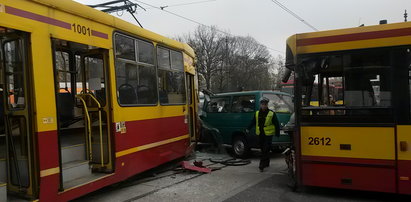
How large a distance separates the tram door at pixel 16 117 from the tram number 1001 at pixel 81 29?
2.84 feet

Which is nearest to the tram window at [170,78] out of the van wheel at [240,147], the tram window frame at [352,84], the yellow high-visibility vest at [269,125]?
the yellow high-visibility vest at [269,125]

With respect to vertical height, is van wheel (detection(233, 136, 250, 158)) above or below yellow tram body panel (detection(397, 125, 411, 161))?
below

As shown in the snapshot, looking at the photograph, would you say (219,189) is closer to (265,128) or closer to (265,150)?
(265,150)

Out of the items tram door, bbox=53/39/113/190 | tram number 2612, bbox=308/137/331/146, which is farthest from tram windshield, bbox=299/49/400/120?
tram door, bbox=53/39/113/190

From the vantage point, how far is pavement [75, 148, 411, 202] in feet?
19.1

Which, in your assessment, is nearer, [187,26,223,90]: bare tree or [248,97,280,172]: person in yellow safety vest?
[248,97,280,172]: person in yellow safety vest

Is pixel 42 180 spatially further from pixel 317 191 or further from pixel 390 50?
pixel 390 50

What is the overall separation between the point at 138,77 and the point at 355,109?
3.72m

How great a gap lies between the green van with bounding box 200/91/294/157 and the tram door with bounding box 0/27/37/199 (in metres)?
6.08

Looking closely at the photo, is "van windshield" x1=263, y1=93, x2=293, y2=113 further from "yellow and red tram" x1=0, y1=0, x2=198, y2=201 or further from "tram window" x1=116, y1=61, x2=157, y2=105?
"tram window" x1=116, y1=61, x2=157, y2=105

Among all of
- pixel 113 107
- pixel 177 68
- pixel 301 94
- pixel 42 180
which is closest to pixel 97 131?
pixel 113 107

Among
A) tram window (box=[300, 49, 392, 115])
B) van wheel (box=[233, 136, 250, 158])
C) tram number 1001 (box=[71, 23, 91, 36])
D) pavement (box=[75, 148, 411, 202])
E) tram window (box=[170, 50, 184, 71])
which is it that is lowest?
pavement (box=[75, 148, 411, 202])

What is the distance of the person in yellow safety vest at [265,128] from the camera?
8000 millimetres

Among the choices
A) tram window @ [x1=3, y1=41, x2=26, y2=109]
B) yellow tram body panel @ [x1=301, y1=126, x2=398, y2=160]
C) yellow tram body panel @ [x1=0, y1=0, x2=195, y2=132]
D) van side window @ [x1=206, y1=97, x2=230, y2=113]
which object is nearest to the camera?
yellow tram body panel @ [x1=0, y1=0, x2=195, y2=132]
